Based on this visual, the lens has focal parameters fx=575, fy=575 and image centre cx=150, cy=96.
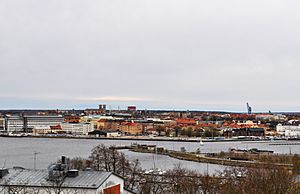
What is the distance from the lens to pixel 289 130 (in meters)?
40.1

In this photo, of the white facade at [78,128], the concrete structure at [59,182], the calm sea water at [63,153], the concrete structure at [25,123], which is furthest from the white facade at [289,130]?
the concrete structure at [59,182]

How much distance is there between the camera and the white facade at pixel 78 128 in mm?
40344

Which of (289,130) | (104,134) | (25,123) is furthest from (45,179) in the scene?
(25,123)

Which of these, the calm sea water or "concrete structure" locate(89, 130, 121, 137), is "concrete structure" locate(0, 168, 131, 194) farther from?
"concrete structure" locate(89, 130, 121, 137)

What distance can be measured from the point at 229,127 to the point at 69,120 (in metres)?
12.7

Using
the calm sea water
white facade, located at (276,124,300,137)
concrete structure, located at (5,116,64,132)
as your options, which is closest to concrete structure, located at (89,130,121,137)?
concrete structure, located at (5,116,64,132)

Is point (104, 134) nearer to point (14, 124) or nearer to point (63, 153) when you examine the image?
point (14, 124)

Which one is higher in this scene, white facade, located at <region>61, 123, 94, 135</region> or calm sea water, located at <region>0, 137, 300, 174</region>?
white facade, located at <region>61, 123, 94, 135</region>

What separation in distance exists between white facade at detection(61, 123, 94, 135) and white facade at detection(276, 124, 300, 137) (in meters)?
13.4

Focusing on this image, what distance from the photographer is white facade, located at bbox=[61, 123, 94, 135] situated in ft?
132

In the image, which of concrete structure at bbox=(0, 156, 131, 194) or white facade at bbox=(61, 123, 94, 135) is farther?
white facade at bbox=(61, 123, 94, 135)

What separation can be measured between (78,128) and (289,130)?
48.7 feet

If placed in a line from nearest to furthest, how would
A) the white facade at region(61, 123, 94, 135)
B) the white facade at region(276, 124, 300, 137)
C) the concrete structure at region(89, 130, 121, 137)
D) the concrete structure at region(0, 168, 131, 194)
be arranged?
the concrete structure at region(0, 168, 131, 194), the concrete structure at region(89, 130, 121, 137), the white facade at region(276, 124, 300, 137), the white facade at region(61, 123, 94, 135)

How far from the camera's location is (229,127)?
41312mm
